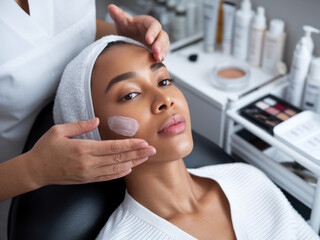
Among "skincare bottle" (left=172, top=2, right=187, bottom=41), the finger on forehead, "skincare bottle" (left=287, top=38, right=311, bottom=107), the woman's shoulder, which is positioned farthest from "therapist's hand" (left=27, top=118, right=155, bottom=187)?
"skincare bottle" (left=172, top=2, right=187, bottom=41)

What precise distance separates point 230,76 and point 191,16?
1.74ft

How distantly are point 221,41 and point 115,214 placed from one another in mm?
1045

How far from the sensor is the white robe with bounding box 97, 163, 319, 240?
38.2 inches

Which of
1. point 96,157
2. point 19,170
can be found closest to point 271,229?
point 96,157

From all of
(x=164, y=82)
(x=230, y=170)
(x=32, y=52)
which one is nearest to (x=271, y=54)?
(x=230, y=170)

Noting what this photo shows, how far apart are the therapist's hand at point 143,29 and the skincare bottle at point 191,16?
0.78m

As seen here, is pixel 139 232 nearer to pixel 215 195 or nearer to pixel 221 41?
pixel 215 195

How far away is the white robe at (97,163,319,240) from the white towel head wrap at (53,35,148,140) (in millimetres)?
239

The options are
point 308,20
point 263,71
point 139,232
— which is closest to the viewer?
point 139,232

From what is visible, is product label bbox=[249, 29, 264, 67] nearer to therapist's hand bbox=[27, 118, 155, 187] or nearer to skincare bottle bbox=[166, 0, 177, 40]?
skincare bottle bbox=[166, 0, 177, 40]

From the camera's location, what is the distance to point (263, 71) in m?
1.58

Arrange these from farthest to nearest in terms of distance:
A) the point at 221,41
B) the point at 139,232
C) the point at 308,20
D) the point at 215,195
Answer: the point at 221,41 < the point at 308,20 < the point at 215,195 < the point at 139,232

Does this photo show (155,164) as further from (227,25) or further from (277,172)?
(227,25)

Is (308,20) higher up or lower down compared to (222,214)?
higher up
